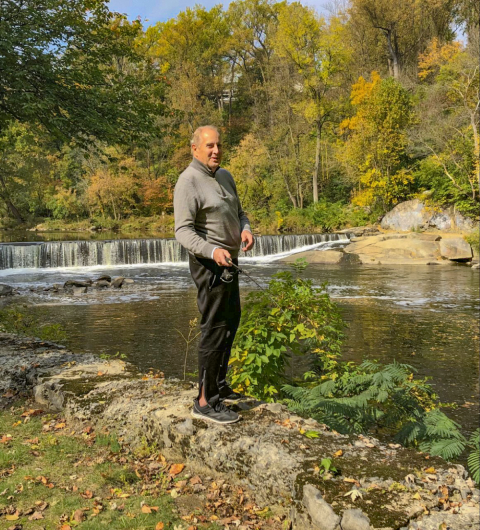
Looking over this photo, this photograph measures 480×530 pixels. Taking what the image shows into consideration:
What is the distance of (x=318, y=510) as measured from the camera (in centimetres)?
244

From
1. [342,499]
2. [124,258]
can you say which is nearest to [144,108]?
[342,499]

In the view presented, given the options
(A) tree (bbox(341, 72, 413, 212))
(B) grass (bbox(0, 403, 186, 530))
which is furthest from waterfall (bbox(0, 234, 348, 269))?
(B) grass (bbox(0, 403, 186, 530))

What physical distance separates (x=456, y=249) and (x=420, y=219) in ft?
21.2

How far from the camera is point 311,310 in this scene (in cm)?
521

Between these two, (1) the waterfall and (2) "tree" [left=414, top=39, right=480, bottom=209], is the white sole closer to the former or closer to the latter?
(1) the waterfall

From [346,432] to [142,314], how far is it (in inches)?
338

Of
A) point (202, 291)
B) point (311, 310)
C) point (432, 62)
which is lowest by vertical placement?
point (311, 310)

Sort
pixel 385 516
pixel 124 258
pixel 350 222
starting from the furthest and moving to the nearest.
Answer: pixel 350 222 → pixel 124 258 → pixel 385 516

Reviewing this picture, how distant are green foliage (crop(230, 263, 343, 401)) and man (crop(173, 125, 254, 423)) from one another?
1.06 metres

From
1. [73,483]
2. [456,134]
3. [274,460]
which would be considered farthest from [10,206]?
[274,460]

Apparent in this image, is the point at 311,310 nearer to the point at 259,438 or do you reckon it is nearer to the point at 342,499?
the point at 259,438

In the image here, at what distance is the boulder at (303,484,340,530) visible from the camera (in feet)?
7.77

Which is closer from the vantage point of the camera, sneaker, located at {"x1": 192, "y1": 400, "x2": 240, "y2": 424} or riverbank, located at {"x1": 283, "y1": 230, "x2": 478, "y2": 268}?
sneaker, located at {"x1": 192, "y1": 400, "x2": 240, "y2": 424}

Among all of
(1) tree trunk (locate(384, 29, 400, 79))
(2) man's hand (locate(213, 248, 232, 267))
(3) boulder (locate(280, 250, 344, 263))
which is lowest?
(3) boulder (locate(280, 250, 344, 263))
